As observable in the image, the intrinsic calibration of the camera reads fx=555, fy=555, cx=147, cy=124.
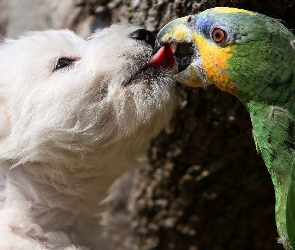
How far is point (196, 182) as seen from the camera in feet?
9.07

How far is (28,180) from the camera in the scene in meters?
2.00

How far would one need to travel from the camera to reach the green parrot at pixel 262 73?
61.9 inches

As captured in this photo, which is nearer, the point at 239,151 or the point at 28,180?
the point at 28,180

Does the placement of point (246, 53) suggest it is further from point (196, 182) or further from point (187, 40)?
point (196, 182)

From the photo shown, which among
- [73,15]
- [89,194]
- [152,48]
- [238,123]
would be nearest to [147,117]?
[152,48]

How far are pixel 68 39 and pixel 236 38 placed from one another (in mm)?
782

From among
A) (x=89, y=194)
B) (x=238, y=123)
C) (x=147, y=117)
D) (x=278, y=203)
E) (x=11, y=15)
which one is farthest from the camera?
(x=11, y=15)

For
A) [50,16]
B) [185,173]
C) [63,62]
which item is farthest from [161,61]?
[50,16]

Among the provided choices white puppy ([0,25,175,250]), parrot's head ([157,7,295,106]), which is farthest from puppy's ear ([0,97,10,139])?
parrot's head ([157,7,295,106])

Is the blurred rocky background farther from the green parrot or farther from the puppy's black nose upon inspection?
the green parrot

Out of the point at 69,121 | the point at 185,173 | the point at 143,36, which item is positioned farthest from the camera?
the point at 185,173

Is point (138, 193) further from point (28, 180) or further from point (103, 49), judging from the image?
point (103, 49)

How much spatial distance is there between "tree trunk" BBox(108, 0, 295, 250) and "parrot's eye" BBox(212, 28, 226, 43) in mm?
749

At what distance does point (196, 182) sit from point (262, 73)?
1273 millimetres
